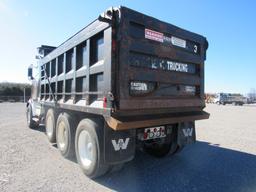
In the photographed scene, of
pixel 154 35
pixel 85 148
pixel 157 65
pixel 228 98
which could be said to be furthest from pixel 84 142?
pixel 228 98

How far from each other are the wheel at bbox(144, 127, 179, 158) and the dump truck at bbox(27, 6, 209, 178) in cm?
2

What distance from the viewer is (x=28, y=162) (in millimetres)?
5137

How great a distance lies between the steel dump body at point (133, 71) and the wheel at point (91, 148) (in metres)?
0.28

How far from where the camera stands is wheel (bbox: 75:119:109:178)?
3911 millimetres

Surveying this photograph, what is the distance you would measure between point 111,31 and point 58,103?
302 cm

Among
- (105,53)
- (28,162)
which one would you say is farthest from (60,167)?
(105,53)

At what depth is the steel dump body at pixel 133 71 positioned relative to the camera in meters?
3.71

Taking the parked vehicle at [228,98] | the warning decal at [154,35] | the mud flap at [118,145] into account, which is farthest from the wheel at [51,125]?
the parked vehicle at [228,98]

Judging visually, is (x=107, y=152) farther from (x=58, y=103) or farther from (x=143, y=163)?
(x=58, y=103)

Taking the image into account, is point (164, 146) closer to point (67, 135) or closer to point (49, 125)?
point (67, 135)

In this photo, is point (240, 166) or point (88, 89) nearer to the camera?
point (88, 89)

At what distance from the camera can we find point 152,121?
4.02m

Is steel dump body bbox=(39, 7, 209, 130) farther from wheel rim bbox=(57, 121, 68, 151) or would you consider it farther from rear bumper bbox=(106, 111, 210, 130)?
wheel rim bbox=(57, 121, 68, 151)

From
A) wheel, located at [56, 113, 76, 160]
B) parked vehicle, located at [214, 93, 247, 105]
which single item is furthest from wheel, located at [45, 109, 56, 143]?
parked vehicle, located at [214, 93, 247, 105]
